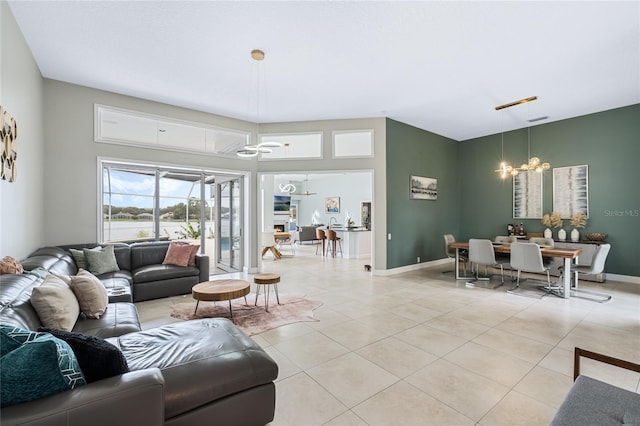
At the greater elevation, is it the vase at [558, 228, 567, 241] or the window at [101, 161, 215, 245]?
the window at [101, 161, 215, 245]

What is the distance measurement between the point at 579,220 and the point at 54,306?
334 inches

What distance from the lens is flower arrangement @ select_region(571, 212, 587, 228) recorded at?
239 inches

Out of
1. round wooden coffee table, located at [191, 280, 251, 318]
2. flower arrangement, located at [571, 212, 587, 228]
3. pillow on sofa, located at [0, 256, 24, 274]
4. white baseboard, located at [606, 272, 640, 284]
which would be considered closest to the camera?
pillow on sofa, located at [0, 256, 24, 274]

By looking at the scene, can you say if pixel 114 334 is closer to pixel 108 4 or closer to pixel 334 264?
pixel 108 4

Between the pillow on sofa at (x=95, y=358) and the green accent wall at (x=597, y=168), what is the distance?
26.7 ft

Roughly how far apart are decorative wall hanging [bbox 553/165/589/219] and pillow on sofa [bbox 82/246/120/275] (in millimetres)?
8831

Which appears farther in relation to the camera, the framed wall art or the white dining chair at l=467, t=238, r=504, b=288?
the framed wall art

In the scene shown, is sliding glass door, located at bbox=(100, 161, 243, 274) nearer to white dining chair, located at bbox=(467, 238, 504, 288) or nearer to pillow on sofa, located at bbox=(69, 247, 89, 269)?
pillow on sofa, located at bbox=(69, 247, 89, 269)

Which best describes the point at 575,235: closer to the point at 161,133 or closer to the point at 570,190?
the point at 570,190

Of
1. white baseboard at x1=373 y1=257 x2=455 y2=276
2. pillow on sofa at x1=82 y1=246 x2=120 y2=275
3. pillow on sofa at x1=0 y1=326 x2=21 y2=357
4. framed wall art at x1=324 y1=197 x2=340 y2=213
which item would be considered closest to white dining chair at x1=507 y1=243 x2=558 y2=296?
white baseboard at x1=373 y1=257 x2=455 y2=276

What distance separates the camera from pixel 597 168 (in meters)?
5.97

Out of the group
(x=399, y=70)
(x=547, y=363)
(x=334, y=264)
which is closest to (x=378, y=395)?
(x=547, y=363)

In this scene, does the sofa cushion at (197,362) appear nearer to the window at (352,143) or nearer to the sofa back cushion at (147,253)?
the sofa back cushion at (147,253)

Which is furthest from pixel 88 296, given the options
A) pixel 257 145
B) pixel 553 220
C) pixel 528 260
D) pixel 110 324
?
pixel 553 220
